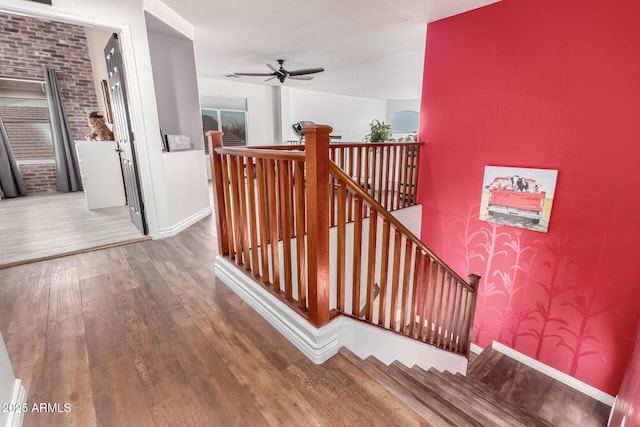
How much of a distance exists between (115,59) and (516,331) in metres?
5.35

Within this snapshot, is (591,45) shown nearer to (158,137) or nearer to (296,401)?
(296,401)

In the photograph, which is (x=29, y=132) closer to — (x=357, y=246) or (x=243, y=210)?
(x=243, y=210)

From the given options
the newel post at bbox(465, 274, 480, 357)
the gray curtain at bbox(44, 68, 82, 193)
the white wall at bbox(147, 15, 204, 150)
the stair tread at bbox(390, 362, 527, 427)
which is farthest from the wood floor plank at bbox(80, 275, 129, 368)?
the gray curtain at bbox(44, 68, 82, 193)

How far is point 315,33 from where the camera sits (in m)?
3.83

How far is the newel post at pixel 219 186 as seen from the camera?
2.12m

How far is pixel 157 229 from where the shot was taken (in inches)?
123

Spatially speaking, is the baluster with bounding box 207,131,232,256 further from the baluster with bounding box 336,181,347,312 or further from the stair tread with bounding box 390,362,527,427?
the stair tread with bounding box 390,362,527,427

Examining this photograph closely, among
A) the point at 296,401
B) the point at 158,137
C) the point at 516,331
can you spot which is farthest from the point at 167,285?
the point at 516,331

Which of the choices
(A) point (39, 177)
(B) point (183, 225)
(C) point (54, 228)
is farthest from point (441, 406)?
(A) point (39, 177)

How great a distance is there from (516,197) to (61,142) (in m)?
7.52

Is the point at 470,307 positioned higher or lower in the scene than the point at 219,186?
lower

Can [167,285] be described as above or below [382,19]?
below

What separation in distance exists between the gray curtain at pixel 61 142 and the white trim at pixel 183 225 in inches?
141

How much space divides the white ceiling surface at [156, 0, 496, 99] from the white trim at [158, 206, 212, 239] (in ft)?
7.75
